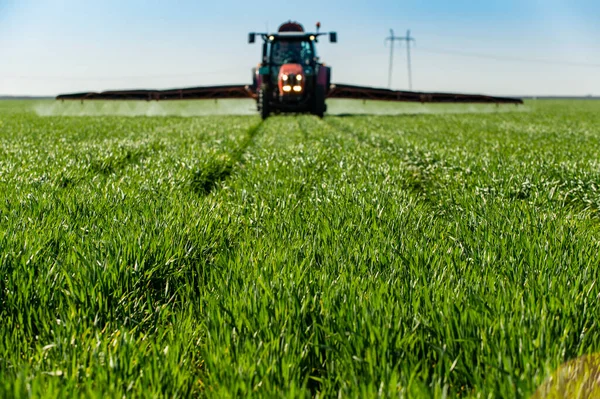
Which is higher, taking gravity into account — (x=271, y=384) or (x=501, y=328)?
(x=501, y=328)

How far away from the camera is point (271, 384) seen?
1754 mm

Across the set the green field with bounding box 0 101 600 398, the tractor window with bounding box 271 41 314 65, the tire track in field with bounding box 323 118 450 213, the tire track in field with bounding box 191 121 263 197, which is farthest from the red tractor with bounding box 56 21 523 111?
the green field with bounding box 0 101 600 398

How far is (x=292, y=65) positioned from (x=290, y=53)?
152 cm

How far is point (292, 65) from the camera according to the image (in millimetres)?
20750

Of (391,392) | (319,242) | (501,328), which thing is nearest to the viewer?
(391,392)

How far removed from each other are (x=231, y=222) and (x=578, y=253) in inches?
98.8

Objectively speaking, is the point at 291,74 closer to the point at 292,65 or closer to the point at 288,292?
the point at 292,65

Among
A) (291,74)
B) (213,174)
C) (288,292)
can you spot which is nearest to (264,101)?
(291,74)

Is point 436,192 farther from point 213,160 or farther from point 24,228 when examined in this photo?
point 24,228

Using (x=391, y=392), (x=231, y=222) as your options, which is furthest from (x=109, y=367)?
(x=231, y=222)

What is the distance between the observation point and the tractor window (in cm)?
2191

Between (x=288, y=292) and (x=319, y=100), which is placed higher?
(x=319, y=100)

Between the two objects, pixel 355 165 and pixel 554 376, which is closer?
pixel 554 376

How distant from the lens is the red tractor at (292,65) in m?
21.0
